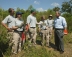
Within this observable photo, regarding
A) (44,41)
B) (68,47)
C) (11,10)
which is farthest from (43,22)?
(11,10)

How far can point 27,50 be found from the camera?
6969mm

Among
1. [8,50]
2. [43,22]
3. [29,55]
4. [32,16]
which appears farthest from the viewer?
[43,22]

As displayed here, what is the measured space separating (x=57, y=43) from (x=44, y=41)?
2.52 ft

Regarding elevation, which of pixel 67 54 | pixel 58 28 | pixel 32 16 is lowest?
pixel 67 54

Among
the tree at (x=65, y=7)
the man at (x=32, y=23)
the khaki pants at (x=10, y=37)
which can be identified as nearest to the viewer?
the khaki pants at (x=10, y=37)

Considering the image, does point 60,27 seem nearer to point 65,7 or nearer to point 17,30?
point 17,30

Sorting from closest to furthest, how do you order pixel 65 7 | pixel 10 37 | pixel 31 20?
pixel 10 37, pixel 31 20, pixel 65 7

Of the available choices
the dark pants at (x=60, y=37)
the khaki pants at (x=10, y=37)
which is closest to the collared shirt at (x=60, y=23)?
the dark pants at (x=60, y=37)

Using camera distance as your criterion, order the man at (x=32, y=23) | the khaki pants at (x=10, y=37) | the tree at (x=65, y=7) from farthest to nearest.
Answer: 1. the tree at (x=65, y=7)
2. the man at (x=32, y=23)
3. the khaki pants at (x=10, y=37)

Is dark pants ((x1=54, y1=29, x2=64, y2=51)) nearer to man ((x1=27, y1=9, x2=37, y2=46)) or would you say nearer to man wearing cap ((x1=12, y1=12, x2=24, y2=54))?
man ((x1=27, y1=9, x2=37, y2=46))

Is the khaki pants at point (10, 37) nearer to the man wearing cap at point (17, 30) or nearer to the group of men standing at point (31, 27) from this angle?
the group of men standing at point (31, 27)

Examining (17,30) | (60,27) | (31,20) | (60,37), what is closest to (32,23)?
(31,20)

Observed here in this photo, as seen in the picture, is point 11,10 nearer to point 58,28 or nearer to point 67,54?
point 58,28

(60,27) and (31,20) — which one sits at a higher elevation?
(31,20)
